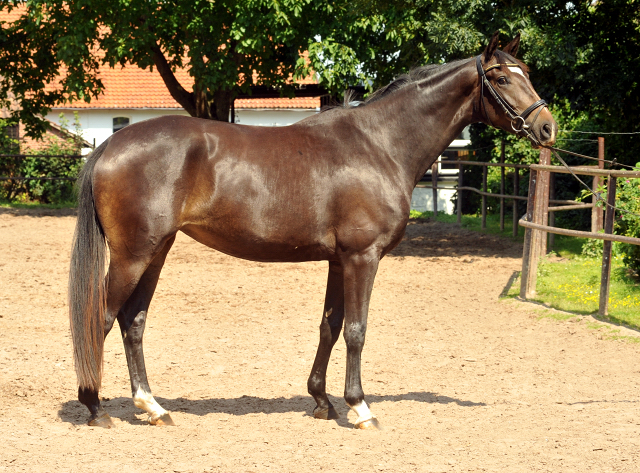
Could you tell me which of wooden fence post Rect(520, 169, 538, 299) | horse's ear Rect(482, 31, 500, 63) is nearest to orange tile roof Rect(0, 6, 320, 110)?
wooden fence post Rect(520, 169, 538, 299)

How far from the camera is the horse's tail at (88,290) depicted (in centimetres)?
415

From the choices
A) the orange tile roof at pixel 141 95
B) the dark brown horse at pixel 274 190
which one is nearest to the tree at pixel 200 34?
the dark brown horse at pixel 274 190

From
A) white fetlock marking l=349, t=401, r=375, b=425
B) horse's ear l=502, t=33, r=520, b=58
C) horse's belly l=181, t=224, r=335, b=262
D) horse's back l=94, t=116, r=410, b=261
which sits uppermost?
horse's ear l=502, t=33, r=520, b=58

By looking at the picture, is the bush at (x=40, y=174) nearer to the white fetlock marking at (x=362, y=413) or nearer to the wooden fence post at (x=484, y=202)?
the wooden fence post at (x=484, y=202)

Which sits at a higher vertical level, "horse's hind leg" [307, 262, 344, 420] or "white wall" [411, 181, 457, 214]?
"white wall" [411, 181, 457, 214]

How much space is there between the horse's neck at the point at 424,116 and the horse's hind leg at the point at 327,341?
0.84 m

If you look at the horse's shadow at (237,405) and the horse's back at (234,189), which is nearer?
the horse's back at (234,189)

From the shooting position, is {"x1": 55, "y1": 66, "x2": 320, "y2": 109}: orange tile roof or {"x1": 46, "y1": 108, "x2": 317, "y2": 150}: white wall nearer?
{"x1": 55, "y1": 66, "x2": 320, "y2": 109}: orange tile roof

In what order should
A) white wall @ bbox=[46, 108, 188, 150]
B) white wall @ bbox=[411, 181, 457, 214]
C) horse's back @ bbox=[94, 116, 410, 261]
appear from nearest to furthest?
horse's back @ bbox=[94, 116, 410, 261] < white wall @ bbox=[411, 181, 457, 214] < white wall @ bbox=[46, 108, 188, 150]

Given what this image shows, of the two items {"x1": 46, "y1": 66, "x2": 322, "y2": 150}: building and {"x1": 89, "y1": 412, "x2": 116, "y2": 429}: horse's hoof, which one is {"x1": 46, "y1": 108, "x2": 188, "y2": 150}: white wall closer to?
{"x1": 46, "y1": 66, "x2": 322, "y2": 150}: building

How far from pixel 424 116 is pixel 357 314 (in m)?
1.30

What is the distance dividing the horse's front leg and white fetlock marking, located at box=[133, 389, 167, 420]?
114cm

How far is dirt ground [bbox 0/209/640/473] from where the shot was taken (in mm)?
3744

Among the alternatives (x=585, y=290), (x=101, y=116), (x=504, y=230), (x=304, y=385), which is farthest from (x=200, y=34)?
(x=101, y=116)
